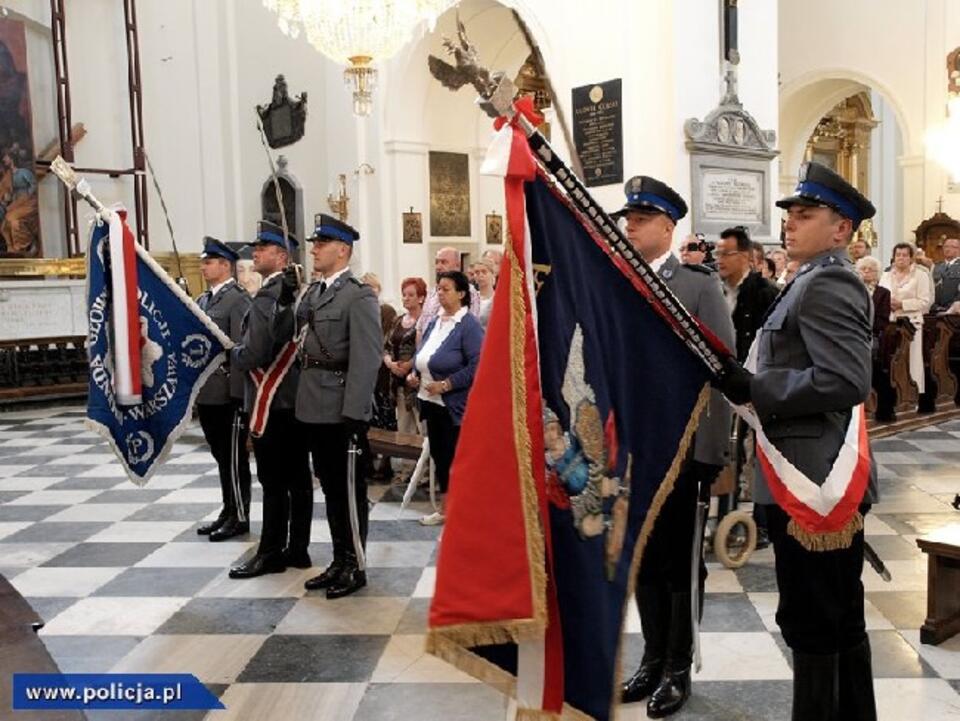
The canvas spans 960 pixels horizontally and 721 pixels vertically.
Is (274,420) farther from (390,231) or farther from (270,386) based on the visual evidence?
(390,231)

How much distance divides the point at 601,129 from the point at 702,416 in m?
7.19

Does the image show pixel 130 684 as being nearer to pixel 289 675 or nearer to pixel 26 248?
pixel 289 675

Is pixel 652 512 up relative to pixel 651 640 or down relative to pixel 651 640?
up

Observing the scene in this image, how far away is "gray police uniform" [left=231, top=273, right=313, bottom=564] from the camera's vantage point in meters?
4.27

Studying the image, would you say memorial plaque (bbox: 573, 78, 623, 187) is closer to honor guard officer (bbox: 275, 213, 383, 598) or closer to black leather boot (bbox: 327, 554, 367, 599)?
honor guard officer (bbox: 275, 213, 383, 598)

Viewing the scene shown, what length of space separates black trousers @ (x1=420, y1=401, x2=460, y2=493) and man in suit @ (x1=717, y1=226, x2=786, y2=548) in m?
1.38

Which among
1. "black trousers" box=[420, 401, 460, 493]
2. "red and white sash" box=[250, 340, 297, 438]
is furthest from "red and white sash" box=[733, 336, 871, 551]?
"black trousers" box=[420, 401, 460, 493]

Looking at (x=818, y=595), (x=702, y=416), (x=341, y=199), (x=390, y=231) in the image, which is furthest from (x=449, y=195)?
(x=818, y=595)

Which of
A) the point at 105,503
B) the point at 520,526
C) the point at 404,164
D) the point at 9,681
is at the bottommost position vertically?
the point at 105,503

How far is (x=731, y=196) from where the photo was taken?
376 inches

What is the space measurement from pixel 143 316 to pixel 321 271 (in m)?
0.95

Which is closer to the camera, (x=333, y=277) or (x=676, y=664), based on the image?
(x=676, y=664)

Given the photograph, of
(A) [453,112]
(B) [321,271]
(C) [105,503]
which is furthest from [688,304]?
(A) [453,112]

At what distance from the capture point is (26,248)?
13055 millimetres
